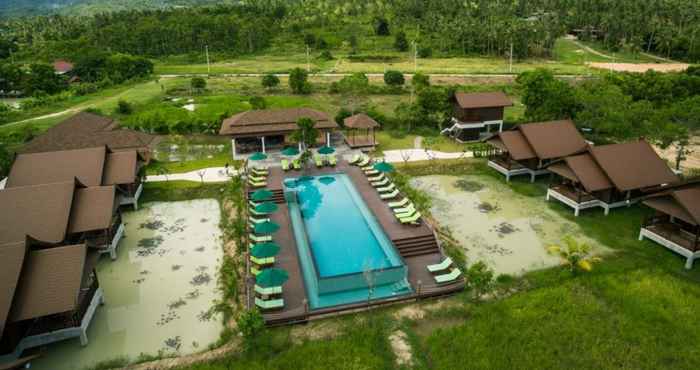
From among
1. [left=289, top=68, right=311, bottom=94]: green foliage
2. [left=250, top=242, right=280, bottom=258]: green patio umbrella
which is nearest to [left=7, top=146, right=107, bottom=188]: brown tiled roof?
[left=250, top=242, right=280, bottom=258]: green patio umbrella

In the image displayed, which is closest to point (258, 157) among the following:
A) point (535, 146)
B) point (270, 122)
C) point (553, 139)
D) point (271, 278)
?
point (270, 122)

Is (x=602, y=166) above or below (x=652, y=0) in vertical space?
below

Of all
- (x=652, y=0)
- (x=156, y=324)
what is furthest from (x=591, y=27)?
(x=156, y=324)

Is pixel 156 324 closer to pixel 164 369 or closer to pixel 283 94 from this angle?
pixel 164 369

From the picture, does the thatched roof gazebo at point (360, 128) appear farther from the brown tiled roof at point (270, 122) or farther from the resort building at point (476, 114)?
the resort building at point (476, 114)

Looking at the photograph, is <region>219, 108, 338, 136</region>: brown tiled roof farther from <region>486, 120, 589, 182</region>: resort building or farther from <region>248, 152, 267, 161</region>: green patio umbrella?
<region>486, 120, 589, 182</region>: resort building

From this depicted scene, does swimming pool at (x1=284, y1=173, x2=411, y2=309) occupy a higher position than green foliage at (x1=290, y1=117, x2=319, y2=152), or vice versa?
green foliage at (x1=290, y1=117, x2=319, y2=152)
